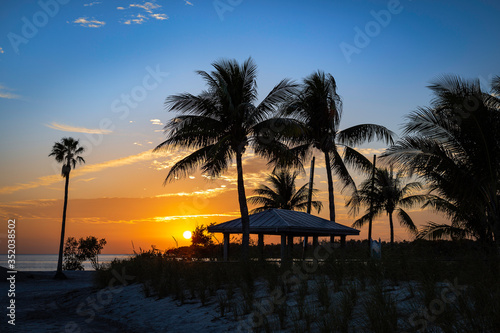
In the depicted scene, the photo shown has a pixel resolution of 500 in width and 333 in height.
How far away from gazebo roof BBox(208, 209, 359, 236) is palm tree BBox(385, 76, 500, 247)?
5719mm

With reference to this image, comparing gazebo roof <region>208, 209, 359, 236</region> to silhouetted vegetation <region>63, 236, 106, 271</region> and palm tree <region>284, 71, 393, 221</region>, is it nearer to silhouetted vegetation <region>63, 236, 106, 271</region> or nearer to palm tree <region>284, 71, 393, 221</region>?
palm tree <region>284, 71, 393, 221</region>

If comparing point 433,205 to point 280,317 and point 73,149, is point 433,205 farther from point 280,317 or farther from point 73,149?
point 73,149

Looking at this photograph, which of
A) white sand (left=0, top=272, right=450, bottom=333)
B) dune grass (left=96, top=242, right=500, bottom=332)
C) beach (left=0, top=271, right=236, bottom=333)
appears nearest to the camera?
dune grass (left=96, top=242, right=500, bottom=332)

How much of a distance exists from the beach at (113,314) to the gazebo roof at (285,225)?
22.2ft

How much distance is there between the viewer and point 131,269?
57.8 feet

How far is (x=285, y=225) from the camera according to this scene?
1945 centimetres

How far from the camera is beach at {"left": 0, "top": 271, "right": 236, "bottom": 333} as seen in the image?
1018 cm

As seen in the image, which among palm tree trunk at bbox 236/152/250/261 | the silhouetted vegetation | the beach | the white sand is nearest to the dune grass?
the white sand

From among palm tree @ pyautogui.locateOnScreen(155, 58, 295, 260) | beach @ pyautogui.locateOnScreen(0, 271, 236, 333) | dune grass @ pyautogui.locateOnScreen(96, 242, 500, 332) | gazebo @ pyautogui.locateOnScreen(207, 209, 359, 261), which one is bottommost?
beach @ pyautogui.locateOnScreen(0, 271, 236, 333)

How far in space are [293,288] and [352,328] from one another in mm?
3326

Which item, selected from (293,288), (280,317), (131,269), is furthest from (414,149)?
(131,269)

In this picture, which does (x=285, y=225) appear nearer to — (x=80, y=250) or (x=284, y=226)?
(x=284, y=226)

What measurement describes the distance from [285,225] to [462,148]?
8.04 meters

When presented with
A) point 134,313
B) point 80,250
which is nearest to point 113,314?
point 134,313
